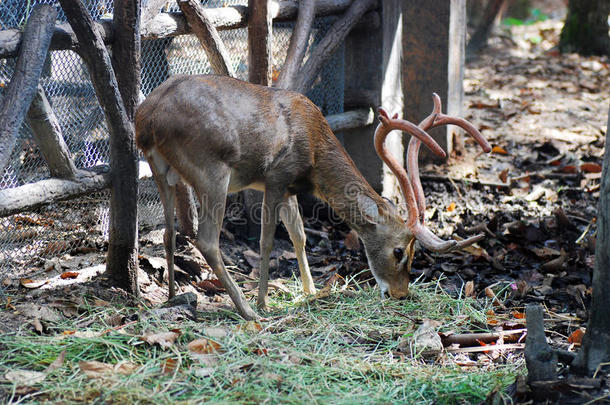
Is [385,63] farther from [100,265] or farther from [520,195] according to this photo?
[100,265]

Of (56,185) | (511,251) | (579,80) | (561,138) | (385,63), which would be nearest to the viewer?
(56,185)

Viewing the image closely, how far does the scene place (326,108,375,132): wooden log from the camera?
692 centimetres

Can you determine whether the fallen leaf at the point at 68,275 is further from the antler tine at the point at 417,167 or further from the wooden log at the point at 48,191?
the antler tine at the point at 417,167

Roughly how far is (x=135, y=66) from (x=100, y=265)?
1550mm

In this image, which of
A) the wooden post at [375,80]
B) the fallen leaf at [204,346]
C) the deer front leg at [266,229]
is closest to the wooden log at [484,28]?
the wooden post at [375,80]

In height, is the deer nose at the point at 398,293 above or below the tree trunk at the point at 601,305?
below

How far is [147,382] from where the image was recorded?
3.48m

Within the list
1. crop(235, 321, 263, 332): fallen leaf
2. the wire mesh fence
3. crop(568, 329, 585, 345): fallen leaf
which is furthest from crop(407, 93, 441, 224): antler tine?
the wire mesh fence

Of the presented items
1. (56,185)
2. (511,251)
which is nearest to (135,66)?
(56,185)

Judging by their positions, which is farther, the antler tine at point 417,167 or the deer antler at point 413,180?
the antler tine at point 417,167

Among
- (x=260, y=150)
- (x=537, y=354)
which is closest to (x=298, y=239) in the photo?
(x=260, y=150)

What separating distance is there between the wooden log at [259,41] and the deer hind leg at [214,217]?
157 centimetres

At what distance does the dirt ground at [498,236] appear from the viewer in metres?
5.06

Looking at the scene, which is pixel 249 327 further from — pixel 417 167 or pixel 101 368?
pixel 417 167
